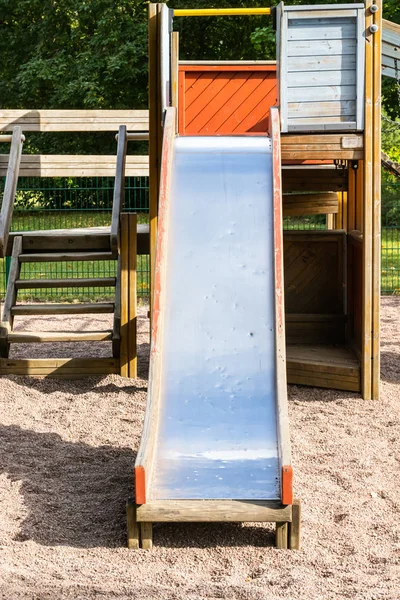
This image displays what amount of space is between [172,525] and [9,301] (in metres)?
3.88

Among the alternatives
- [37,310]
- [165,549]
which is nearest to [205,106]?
[37,310]

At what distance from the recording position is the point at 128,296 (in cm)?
775

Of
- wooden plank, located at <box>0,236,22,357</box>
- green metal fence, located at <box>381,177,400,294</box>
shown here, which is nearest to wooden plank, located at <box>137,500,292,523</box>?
wooden plank, located at <box>0,236,22,357</box>

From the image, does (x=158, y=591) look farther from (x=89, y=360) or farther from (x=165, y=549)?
(x=89, y=360)

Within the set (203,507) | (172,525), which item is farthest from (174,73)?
(203,507)

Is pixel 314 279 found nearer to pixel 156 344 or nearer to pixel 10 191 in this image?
pixel 10 191

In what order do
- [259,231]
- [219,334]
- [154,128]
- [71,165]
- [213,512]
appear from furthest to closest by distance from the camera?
[71,165]
[154,128]
[259,231]
[219,334]
[213,512]

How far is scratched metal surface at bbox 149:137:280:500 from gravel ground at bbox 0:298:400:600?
1.01 ft

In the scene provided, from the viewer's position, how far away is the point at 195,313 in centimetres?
524

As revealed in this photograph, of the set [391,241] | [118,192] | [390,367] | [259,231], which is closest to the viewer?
[259,231]

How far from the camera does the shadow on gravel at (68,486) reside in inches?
170

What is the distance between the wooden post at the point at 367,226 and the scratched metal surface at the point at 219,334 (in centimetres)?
100

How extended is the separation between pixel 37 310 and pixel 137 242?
4.14 feet

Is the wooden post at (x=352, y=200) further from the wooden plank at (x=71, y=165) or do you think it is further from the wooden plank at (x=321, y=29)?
the wooden plank at (x=71, y=165)
